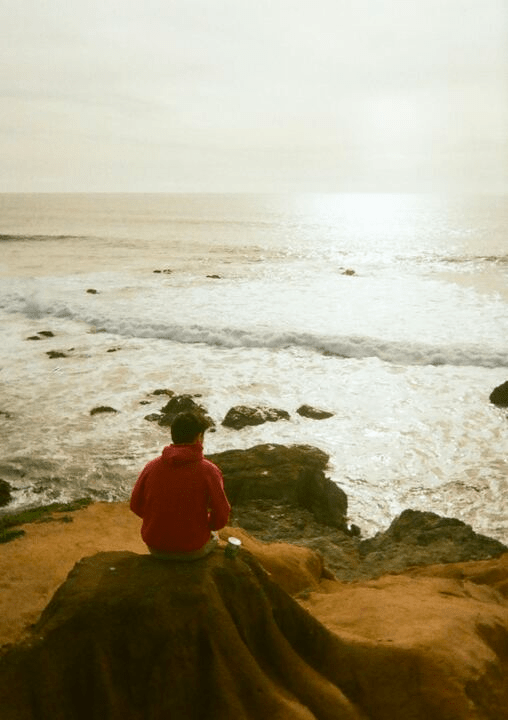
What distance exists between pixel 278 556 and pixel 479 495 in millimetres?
4852

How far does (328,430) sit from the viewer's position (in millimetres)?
13820

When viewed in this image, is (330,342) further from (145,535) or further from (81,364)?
(145,535)

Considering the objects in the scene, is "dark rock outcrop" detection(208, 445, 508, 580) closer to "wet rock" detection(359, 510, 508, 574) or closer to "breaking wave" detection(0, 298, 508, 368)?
"wet rock" detection(359, 510, 508, 574)

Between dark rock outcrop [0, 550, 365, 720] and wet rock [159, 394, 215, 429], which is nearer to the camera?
dark rock outcrop [0, 550, 365, 720]

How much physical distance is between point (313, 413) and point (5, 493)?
23.0 feet

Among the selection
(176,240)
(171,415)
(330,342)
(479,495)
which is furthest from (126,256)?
(479,495)

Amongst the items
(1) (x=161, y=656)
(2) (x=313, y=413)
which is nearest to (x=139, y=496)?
(1) (x=161, y=656)

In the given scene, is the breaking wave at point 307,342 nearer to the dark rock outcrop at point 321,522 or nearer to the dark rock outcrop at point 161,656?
the dark rock outcrop at point 321,522

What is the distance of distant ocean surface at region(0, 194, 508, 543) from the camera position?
11.5 metres

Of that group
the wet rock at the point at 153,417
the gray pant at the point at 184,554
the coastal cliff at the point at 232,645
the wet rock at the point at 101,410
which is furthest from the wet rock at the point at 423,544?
the wet rock at the point at 101,410

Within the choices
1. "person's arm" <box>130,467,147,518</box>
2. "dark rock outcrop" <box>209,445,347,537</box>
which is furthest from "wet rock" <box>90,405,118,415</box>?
"person's arm" <box>130,467,147,518</box>

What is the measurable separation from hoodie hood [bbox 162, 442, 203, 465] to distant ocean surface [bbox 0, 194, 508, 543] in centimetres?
609

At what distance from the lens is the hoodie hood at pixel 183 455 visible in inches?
180

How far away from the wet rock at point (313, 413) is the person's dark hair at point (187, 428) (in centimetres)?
1003
